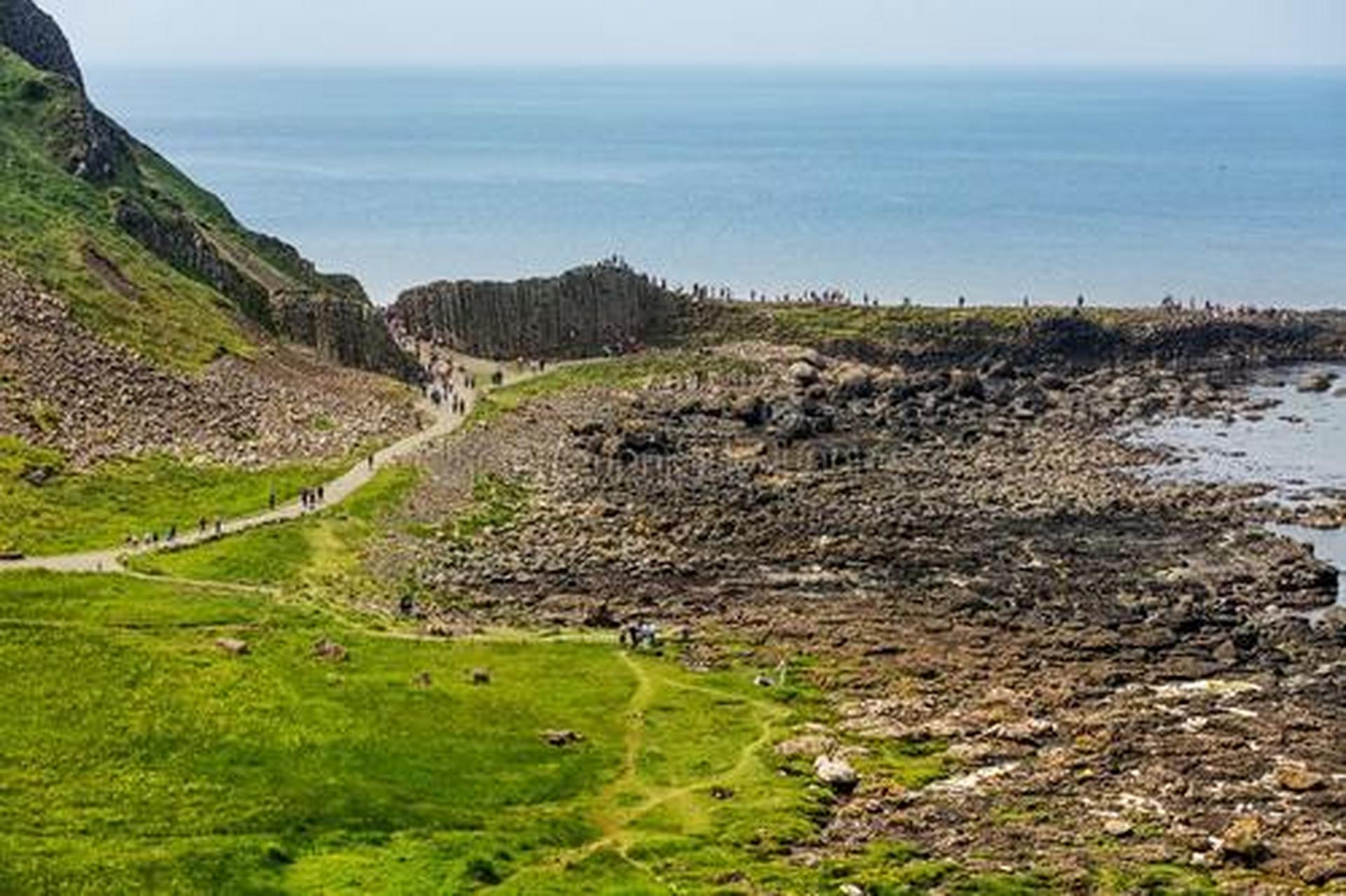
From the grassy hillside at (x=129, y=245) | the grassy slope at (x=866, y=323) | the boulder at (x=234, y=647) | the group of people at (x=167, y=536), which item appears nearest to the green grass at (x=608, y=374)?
the grassy slope at (x=866, y=323)

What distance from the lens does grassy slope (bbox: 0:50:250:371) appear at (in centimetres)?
13312

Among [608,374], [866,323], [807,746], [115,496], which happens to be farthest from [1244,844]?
[866,323]

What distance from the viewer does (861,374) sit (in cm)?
15700

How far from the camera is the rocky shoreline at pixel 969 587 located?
2717 inches

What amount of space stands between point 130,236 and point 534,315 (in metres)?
37.8

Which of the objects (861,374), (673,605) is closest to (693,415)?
(861,374)

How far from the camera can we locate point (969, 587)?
100 metres

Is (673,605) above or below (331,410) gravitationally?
below

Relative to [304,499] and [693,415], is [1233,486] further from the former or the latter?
[304,499]

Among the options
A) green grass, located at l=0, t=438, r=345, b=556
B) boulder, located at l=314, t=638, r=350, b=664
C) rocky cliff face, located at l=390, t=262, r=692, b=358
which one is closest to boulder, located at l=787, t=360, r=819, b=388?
rocky cliff face, located at l=390, t=262, r=692, b=358

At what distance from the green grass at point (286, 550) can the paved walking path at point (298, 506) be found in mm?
1122

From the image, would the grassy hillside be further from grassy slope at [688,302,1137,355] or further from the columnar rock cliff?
grassy slope at [688,302,1137,355]

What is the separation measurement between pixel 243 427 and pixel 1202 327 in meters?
101

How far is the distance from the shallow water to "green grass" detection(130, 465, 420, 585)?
192ft
